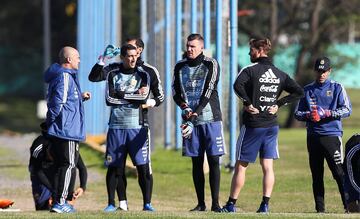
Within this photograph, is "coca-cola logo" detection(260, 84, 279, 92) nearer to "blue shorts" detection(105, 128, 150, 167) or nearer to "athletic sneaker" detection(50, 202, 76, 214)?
"blue shorts" detection(105, 128, 150, 167)

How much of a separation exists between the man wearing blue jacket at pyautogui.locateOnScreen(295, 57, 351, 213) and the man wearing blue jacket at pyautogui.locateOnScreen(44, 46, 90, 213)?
112 inches

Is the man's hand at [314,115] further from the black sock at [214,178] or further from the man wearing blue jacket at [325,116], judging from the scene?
the black sock at [214,178]

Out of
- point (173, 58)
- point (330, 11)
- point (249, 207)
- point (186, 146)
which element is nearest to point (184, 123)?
point (186, 146)

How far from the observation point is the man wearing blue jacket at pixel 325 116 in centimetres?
1353

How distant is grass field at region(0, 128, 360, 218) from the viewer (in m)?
12.3

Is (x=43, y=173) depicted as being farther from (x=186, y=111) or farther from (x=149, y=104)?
(x=186, y=111)

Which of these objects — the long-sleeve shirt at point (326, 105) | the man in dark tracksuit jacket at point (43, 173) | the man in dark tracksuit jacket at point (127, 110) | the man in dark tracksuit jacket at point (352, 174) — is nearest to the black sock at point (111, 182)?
the man in dark tracksuit jacket at point (127, 110)

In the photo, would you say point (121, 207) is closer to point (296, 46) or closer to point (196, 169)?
point (196, 169)

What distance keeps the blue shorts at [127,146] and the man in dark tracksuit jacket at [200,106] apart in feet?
1.69

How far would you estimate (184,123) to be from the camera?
13172mm

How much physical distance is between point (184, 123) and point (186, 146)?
0.32m

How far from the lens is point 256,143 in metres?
13.0

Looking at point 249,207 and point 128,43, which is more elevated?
point 128,43

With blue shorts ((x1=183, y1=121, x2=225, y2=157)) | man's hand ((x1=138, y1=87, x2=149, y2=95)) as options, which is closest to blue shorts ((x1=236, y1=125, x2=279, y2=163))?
blue shorts ((x1=183, y1=121, x2=225, y2=157))
